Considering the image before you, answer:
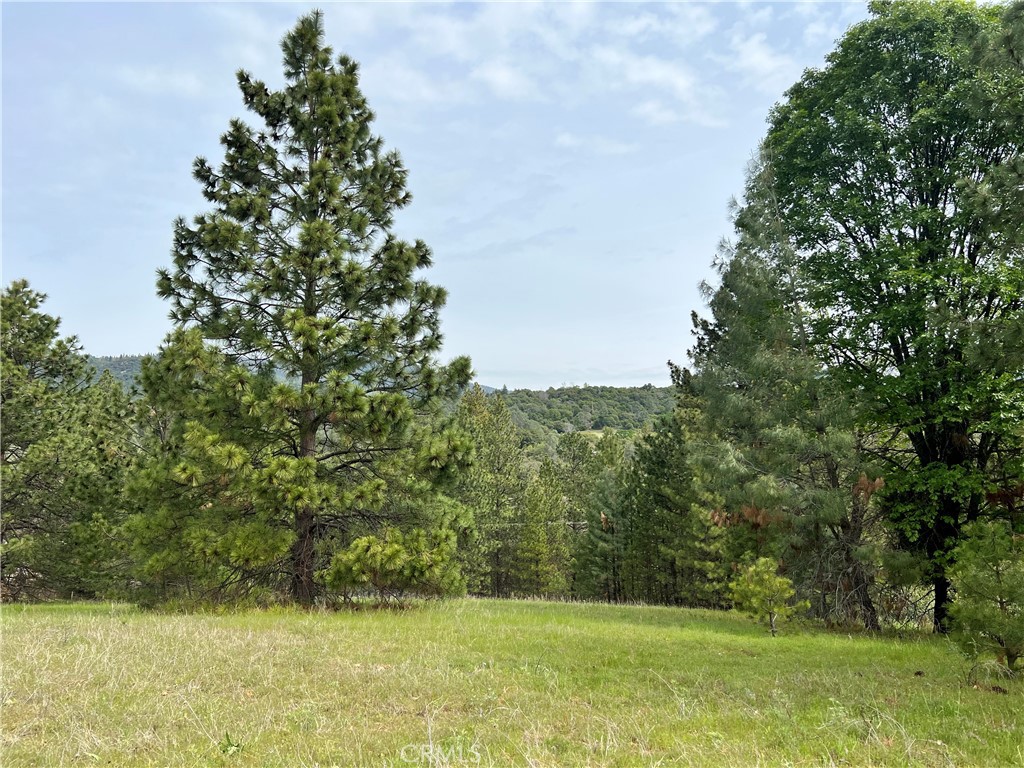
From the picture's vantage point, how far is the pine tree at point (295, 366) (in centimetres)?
1160

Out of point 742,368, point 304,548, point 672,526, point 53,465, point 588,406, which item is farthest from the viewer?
point 588,406

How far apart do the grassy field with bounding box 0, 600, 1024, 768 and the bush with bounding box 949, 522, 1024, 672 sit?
1.56 feet

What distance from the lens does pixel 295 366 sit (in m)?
12.7

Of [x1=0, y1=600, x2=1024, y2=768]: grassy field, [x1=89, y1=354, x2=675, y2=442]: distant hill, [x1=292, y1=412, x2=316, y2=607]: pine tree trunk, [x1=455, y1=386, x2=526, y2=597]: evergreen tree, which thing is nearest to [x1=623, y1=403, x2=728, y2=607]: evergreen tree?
[x1=455, y1=386, x2=526, y2=597]: evergreen tree

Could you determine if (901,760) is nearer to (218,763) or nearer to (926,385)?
(218,763)

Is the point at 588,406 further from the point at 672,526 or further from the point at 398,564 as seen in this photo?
the point at 398,564

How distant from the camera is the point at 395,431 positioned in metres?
12.6

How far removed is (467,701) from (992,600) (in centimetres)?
596

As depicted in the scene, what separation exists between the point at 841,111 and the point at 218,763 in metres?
16.2

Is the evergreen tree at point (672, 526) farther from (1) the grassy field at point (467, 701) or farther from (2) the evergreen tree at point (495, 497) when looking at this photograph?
(1) the grassy field at point (467, 701)

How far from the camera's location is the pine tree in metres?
11.6

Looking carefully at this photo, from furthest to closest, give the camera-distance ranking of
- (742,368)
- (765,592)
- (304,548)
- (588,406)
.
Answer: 1. (588,406)
2. (742,368)
3. (304,548)
4. (765,592)

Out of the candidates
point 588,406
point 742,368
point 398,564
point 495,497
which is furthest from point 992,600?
point 588,406

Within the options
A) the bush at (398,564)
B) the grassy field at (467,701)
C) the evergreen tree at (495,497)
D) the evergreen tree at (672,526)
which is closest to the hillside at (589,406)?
the evergreen tree at (495,497)
